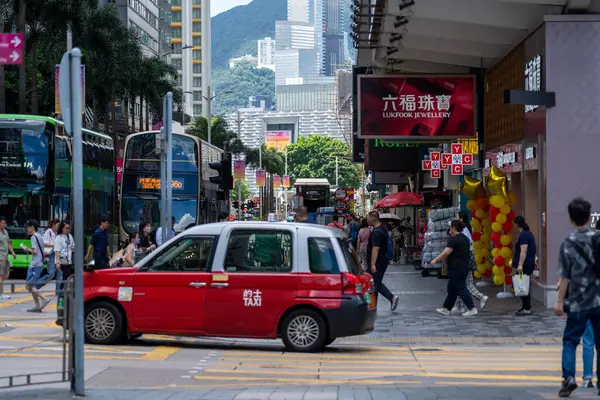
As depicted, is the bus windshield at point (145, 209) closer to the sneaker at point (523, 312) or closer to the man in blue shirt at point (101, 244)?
the man in blue shirt at point (101, 244)

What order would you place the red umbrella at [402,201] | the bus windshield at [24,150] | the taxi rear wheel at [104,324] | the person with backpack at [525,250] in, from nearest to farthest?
the taxi rear wheel at [104,324]
the person with backpack at [525,250]
the bus windshield at [24,150]
the red umbrella at [402,201]

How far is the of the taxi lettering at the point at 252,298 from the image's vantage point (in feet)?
46.9

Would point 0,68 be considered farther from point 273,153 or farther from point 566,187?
point 273,153

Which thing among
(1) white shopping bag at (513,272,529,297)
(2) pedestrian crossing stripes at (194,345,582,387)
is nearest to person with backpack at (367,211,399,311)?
(1) white shopping bag at (513,272,529,297)

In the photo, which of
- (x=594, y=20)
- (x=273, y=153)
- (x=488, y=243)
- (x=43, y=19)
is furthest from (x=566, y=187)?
(x=273, y=153)

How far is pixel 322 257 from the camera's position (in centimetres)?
1444

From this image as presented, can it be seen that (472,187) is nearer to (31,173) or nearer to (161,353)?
(31,173)

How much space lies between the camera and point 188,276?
1450 cm

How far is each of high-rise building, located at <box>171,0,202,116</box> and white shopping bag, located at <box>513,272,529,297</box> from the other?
445 ft

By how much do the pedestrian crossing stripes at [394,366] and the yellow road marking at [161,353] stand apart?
2.11 feet

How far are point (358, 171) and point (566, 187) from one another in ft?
506

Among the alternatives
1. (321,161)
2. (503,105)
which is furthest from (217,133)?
(503,105)

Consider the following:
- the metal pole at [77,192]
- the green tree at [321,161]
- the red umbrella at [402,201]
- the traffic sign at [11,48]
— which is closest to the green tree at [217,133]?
the green tree at [321,161]

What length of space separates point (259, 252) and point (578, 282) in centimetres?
552
